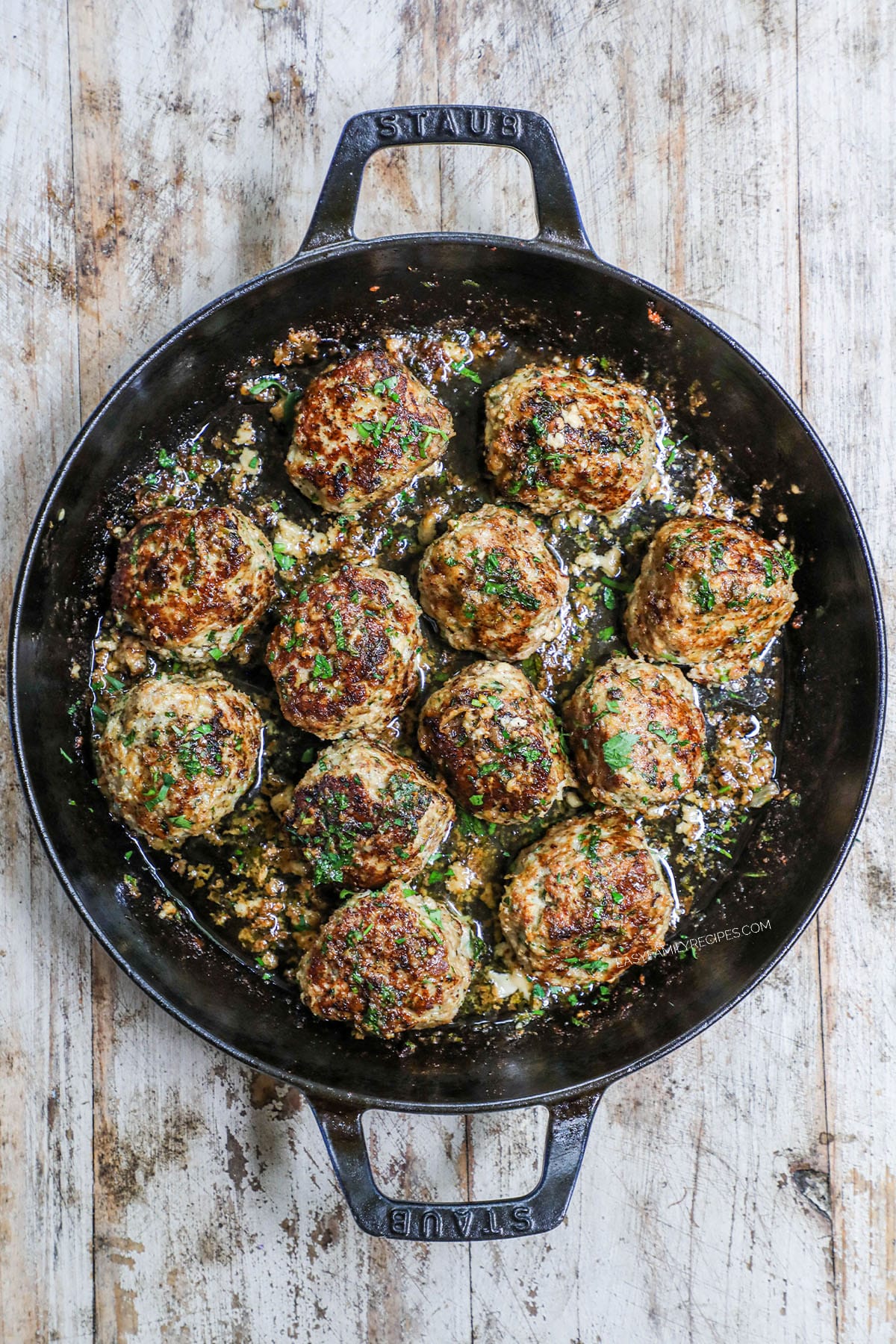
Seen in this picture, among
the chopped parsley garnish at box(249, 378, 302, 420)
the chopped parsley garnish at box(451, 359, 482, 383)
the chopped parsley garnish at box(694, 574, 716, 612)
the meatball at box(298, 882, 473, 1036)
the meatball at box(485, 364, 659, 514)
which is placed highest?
the chopped parsley garnish at box(451, 359, 482, 383)

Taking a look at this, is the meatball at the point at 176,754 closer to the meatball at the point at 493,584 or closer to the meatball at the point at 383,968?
the meatball at the point at 383,968

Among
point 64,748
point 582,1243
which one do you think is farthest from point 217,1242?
point 64,748

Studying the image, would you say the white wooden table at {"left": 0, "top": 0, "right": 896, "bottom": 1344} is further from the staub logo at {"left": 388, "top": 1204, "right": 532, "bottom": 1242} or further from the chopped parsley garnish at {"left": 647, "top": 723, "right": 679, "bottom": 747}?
the chopped parsley garnish at {"left": 647, "top": 723, "right": 679, "bottom": 747}

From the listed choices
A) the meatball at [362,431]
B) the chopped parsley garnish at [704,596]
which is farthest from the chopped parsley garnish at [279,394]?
the chopped parsley garnish at [704,596]

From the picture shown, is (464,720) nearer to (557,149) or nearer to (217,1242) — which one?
(557,149)

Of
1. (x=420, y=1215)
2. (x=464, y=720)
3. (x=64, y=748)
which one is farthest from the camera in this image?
(x=64, y=748)

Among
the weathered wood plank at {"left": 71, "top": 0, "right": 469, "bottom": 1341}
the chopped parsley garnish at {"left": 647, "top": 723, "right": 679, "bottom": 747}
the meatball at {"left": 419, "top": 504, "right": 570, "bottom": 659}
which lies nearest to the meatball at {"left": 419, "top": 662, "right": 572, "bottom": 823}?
the meatball at {"left": 419, "top": 504, "right": 570, "bottom": 659}
